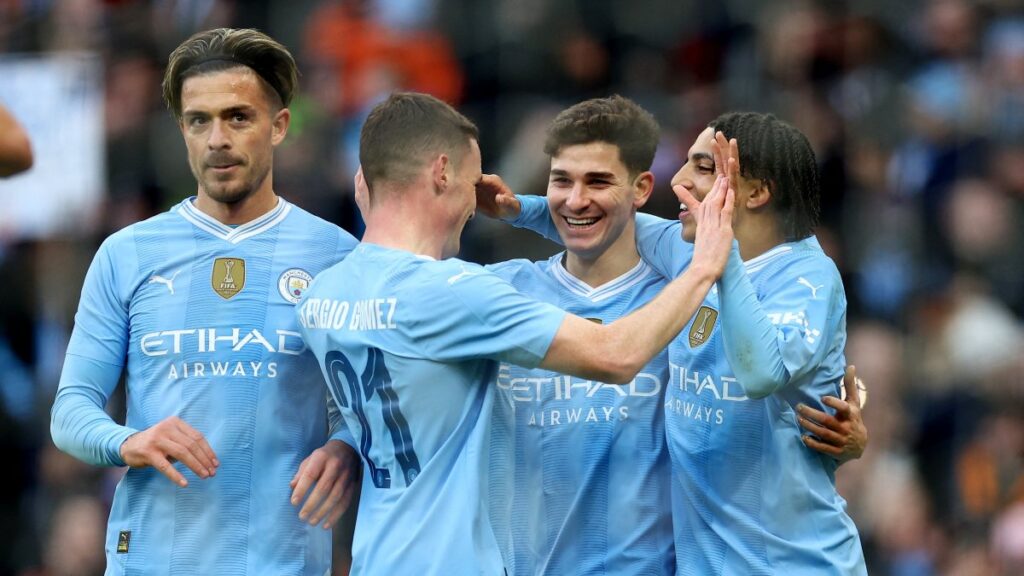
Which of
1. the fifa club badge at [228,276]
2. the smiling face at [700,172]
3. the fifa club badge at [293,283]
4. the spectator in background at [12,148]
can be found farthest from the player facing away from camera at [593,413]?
the spectator in background at [12,148]

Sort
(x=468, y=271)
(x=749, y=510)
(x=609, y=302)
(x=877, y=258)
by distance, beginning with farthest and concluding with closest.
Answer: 1. (x=877, y=258)
2. (x=609, y=302)
3. (x=749, y=510)
4. (x=468, y=271)

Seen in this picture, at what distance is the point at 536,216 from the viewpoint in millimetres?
4594

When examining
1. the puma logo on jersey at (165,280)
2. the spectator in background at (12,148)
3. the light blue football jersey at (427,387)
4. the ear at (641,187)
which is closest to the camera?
the spectator in background at (12,148)

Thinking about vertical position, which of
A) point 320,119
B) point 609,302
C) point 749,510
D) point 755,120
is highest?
point 320,119

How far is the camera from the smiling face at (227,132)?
3998 millimetres

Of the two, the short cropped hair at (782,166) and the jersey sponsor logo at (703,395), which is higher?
the short cropped hair at (782,166)

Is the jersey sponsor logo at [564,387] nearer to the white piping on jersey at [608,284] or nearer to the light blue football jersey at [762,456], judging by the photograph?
the light blue football jersey at [762,456]

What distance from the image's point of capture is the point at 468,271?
3.68 meters

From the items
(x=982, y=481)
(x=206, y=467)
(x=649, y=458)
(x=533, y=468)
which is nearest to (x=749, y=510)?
(x=649, y=458)

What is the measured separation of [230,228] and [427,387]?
2.71 ft

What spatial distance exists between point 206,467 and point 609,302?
4.05 feet

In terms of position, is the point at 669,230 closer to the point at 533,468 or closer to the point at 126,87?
the point at 533,468

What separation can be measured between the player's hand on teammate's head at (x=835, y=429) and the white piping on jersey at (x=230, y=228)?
→ 1.50 meters

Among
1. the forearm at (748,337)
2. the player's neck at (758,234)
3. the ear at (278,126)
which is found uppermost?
the ear at (278,126)
